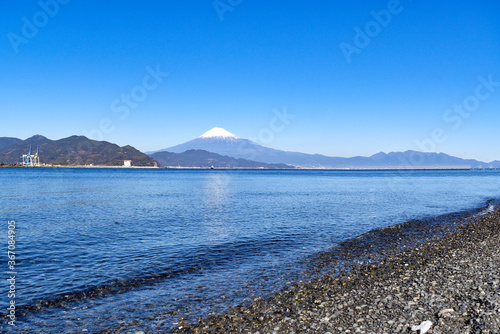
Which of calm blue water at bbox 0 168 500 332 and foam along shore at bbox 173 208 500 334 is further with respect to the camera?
calm blue water at bbox 0 168 500 332

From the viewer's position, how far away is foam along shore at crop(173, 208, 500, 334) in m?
9.23

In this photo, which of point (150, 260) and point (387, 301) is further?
point (150, 260)

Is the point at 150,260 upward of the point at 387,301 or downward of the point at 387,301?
downward

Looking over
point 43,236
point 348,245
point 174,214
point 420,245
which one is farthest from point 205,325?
point 174,214

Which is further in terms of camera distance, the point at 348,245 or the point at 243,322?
the point at 348,245

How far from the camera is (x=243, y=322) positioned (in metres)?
10.3

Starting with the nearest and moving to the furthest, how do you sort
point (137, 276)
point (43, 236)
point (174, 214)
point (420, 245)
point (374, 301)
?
point (374, 301) < point (137, 276) < point (420, 245) < point (43, 236) < point (174, 214)

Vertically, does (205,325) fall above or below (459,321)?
below

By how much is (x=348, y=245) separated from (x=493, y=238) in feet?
31.3

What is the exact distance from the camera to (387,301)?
11.0m

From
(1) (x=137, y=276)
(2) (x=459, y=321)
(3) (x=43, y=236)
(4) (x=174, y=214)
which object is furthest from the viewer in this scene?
(4) (x=174, y=214)

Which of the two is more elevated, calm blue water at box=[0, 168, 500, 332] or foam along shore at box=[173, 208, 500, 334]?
foam along shore at box=[173, 208, 500, 334]

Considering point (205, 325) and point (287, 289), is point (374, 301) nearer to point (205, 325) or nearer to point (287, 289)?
point (287, 289)

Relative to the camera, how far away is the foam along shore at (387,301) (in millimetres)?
9234
